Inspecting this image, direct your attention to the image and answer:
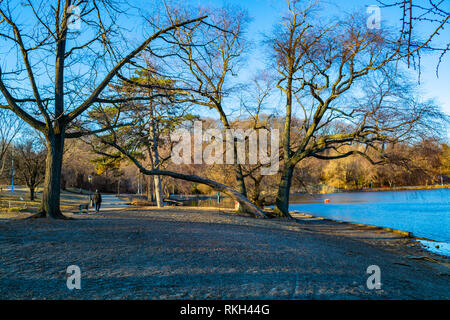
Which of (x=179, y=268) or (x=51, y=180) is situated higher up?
(x=51, y=180)

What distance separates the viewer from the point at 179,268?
439cm

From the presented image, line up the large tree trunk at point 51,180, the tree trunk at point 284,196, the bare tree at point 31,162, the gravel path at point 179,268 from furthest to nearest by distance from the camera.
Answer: the bare tree at point 31,162
the tree trunk at point 284,196
the large tree trunk at point 51,180
the gravel path at point 179,268

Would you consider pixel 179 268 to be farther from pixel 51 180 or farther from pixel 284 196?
pixel 284 196

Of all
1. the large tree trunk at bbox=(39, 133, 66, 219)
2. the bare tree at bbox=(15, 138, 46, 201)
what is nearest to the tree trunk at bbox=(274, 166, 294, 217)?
the large tree trunk at bbox=(39, 133, 66, 219)

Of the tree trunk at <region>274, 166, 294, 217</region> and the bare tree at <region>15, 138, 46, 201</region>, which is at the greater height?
the bare tree at <region>15, 138, 46, 201</region>

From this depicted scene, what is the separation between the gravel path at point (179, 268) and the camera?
354 cm

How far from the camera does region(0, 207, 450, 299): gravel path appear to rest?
3537 millimetres

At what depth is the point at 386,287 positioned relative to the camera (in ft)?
14.4

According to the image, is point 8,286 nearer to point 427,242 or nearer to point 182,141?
point 427,242

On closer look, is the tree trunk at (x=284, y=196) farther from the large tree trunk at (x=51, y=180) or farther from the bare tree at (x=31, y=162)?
the bare tree at (x=31, y=162)

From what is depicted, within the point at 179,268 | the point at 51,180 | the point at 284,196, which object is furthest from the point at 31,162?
the point at 179,268

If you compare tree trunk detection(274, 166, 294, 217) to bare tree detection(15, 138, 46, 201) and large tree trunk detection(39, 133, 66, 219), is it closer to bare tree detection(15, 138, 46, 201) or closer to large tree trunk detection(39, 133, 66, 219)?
large tree trunk detection(39, 133, 66, 219)

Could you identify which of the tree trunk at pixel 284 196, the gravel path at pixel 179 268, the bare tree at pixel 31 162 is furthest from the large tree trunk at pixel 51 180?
the bare tree at pixel 31 162

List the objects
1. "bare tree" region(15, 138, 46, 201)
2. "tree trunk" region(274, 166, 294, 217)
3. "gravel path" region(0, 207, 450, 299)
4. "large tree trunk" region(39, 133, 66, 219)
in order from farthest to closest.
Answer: "bare tree" region(15, 138, 46, 201) < "tree trunk" region(274, 166, 294, 217) < "large tree trunk" region(39, 133, 66, 219) < "gravel path" region(0, 207, 450, 299)
